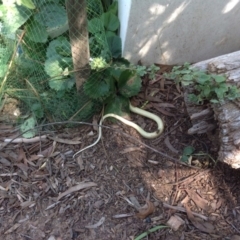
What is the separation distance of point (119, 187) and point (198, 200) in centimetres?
46

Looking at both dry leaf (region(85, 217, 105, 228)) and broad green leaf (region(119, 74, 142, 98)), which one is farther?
broad green leaf (region(119, 74, 142, 98))

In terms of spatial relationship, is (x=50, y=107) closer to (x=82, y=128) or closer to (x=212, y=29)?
(x=82, y=128)

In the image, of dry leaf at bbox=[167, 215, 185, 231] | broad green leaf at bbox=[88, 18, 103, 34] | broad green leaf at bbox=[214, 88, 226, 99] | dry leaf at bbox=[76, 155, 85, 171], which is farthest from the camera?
broad green leaf at bbox=[88, 18, 103, 34]

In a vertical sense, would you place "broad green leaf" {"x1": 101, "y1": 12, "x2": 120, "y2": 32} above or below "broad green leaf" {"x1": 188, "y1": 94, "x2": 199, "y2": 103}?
above

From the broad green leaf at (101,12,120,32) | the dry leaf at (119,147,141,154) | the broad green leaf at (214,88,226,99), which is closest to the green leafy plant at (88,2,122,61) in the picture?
the broad green leaf at (101,12,120,32)

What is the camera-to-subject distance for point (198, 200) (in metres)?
2.04

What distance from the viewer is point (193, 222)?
1.95 metres

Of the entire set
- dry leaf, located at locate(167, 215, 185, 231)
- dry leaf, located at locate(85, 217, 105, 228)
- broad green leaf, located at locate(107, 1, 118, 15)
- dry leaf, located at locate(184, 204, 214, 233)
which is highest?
broad green leaf, located at locate(107, 1, 118, 15)

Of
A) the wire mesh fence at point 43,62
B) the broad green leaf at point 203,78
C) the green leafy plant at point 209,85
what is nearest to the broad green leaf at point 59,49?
the wire mesh fence at point 43,62

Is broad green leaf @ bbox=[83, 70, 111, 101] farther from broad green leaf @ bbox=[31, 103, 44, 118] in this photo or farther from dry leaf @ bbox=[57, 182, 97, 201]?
dry leaf @ bbox=[57, 182, 97, 201]

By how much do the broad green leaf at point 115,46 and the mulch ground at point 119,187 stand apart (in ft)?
1.52

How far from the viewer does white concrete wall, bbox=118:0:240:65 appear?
237 cm

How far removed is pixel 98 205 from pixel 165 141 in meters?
0.59

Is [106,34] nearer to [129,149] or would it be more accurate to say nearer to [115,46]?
[115,46]
